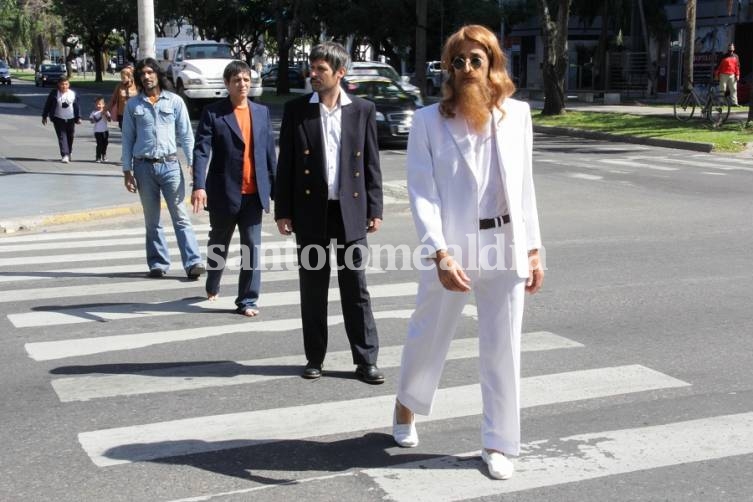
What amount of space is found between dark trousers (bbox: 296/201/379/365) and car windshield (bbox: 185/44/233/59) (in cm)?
2928

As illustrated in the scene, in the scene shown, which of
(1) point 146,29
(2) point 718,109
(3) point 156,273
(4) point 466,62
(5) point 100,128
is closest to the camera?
(4) point 466,62

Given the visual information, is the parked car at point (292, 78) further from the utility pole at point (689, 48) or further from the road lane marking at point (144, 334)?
the road lane marking at point (144, 334)

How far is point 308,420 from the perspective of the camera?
18.1 feet

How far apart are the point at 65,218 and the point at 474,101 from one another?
10115mm

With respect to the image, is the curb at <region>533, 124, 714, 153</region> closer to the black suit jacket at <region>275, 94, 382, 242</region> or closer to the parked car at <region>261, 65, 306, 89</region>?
the black suit jacket at <region>275, 94, 382, 242</region>

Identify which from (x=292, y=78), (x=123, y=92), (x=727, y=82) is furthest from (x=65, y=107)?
(x=292, y=78)

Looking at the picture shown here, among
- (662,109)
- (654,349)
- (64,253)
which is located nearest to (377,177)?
(654,349)

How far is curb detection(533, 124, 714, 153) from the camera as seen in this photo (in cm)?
2284

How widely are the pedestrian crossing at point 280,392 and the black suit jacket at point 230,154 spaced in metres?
0.96

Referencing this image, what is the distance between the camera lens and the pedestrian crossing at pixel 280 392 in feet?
15.8

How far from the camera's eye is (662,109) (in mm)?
34781

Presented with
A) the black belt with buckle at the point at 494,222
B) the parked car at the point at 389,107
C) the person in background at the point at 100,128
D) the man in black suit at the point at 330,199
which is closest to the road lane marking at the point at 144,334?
the man in black suit at the point at 330,199

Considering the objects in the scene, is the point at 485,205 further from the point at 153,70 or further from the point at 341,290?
the point at 153,70

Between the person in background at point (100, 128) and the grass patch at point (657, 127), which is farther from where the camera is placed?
the grass patch at point (657, 127)
